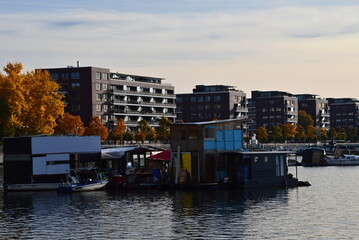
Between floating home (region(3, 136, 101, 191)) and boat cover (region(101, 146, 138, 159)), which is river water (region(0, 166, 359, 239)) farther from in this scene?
boat cover (region(101, 146, 138, 159))

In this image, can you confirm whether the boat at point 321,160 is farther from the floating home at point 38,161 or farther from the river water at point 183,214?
the floating home at point 38,161

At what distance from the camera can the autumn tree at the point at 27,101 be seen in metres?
161

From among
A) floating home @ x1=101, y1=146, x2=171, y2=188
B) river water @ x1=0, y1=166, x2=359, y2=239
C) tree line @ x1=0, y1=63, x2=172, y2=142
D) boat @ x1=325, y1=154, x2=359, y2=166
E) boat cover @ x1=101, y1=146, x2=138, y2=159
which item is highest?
tree line @ x1=0, y1=63, x2=172, y2=142

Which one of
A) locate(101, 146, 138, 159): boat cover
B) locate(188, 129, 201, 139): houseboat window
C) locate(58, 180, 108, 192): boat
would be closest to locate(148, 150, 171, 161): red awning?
locate(101, 146, 138, 159): boat cover

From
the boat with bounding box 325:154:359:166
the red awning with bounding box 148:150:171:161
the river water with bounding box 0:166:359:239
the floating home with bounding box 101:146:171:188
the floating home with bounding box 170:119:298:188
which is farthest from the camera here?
the boat with bounding box 325:154:359:166

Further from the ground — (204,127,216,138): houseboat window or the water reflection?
(204,127,216,138): houseboat window

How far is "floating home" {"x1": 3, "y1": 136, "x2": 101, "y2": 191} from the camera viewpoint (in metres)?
93.1

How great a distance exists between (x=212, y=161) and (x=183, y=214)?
2505 centimetres

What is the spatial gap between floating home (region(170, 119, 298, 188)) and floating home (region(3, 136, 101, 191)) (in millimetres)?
12804

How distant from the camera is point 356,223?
59.2 meters

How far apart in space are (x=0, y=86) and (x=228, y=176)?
8237 centimetres

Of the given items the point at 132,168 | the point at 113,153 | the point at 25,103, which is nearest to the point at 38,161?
the point at 113,153

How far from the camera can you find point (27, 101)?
543 ft

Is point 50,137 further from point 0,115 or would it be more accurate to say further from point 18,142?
point 0,115
